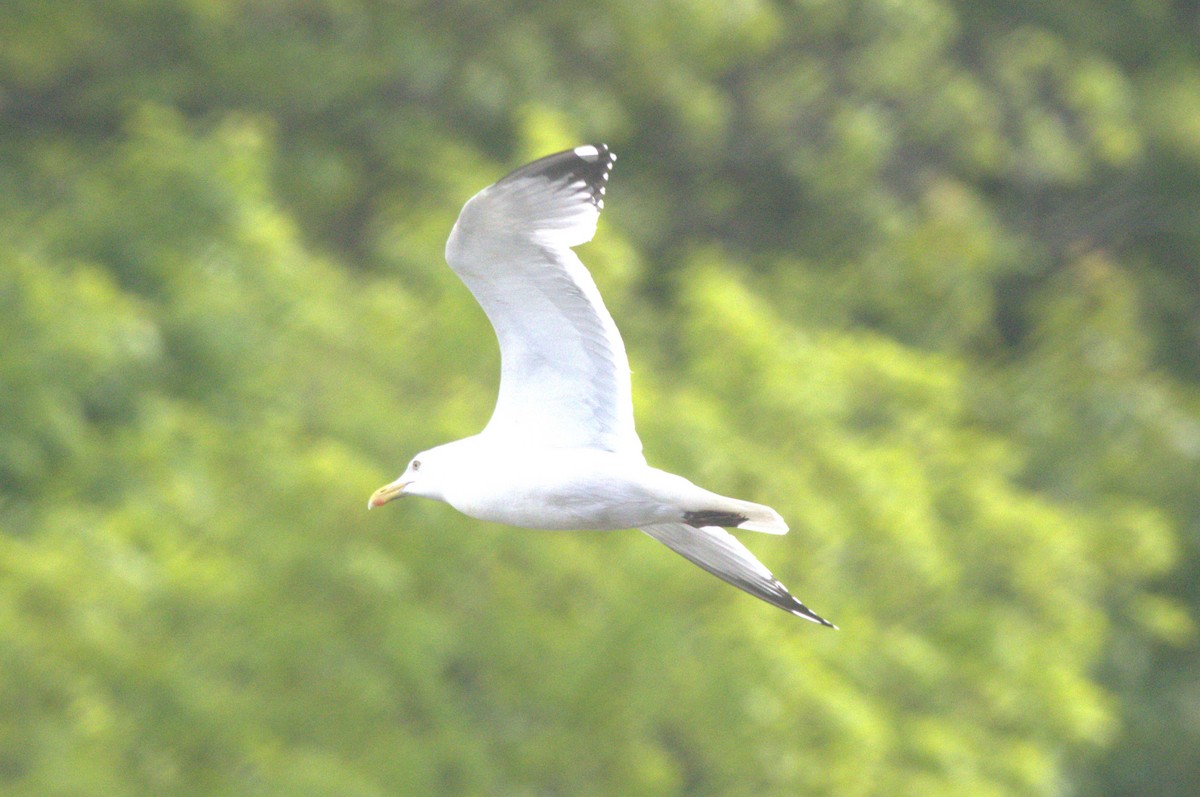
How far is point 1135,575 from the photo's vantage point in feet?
51.2

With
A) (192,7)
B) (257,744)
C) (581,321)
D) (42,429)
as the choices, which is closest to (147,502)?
(42,429)

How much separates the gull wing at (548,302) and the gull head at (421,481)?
0.21 metres

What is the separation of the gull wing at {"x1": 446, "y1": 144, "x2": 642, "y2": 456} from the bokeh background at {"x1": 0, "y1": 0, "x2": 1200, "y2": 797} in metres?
3.57

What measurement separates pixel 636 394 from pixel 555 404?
4774 mm

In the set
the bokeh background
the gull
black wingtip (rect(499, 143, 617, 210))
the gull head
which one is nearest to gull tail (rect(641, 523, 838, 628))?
the gull

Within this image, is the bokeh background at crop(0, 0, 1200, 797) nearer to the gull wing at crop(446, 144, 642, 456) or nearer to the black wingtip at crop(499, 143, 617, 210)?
the gull wing at crop(446, 144, 642, 456)

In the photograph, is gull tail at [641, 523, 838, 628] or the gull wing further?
gull tail at [641, 523, 838, 628]

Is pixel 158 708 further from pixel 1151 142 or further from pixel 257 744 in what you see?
pixel 1151 142

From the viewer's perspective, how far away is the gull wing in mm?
5684

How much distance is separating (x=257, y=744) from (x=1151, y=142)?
46.6 ft

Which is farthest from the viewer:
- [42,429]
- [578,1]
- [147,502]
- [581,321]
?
[578,1]

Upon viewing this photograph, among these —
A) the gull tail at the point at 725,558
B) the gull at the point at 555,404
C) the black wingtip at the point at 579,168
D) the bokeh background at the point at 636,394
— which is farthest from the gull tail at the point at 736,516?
the bokeh background at the point at 636,394

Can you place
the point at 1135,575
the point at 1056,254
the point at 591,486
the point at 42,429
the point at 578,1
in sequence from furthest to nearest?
1. the point at 1056,254
2. the point at 578,1
3. the point at 1135,575
4. the point at 42,429
5. the point at 591,486

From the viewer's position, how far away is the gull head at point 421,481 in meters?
5.85
